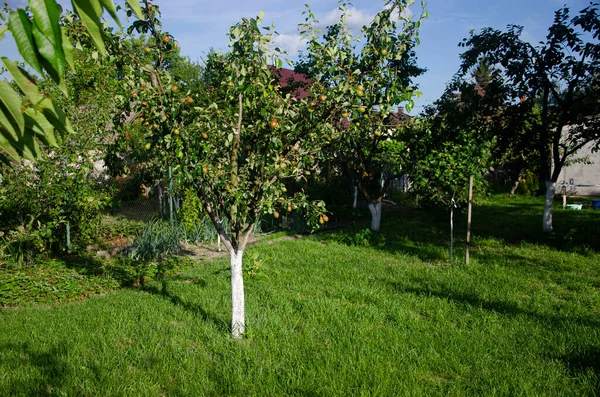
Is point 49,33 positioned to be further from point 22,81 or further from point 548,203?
point 548,203

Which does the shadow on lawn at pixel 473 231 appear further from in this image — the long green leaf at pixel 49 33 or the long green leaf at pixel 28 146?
the long green leaf at pixel 49 33

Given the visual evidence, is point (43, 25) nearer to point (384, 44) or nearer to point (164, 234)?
point (384, 44)

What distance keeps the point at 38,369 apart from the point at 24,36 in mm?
3735

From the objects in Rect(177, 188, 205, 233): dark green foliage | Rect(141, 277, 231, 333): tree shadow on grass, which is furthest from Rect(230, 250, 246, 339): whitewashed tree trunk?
Rect(177, 188, 205, 233): dark green foliage

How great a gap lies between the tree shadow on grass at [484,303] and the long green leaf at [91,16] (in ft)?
17.4

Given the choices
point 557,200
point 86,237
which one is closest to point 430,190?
point 86,237

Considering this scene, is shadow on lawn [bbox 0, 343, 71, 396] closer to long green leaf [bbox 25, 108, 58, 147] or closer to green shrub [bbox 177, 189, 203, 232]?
long green leaf [bbox 25, 108, 58, 147]

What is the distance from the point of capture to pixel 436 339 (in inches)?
170

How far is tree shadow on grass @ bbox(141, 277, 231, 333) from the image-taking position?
471cm

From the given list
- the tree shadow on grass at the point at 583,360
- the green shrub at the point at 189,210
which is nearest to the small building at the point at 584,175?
the green shrub at the point at 189,210

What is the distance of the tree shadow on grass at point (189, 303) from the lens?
15.4 ft

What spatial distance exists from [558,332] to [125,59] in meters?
5.14

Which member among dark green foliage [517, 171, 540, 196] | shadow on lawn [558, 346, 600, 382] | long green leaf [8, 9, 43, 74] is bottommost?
shadow on lawn [558, 346, 600, 382]

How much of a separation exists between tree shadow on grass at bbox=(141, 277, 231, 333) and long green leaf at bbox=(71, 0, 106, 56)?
3.99m
